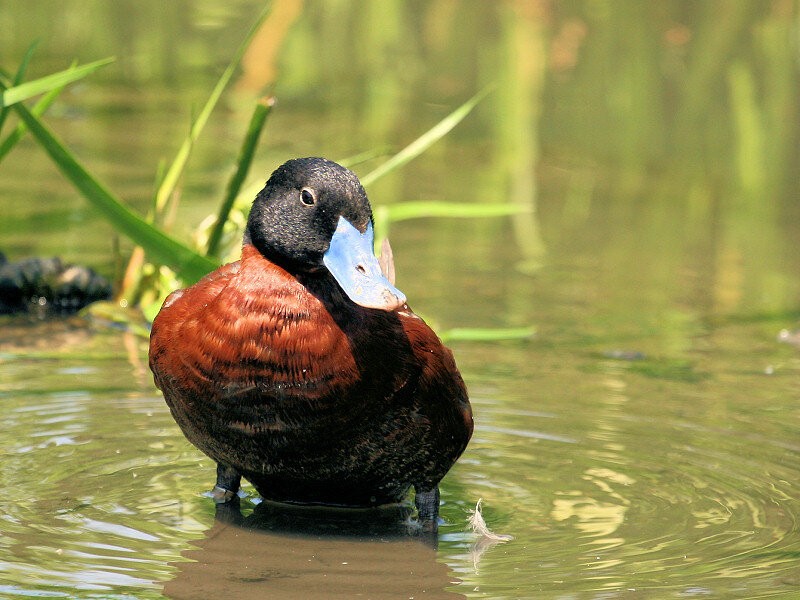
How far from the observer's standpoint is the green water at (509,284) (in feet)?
13.1

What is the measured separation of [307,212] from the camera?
159 inches

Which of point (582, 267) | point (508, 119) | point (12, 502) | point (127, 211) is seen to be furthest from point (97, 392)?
point (508, 119)

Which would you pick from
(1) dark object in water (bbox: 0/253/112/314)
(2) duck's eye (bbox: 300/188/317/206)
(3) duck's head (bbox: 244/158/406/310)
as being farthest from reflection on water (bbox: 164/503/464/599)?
(1) dark object in water (bbox: 0/253/112/314)

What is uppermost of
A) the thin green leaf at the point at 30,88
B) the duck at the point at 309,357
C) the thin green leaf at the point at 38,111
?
the thin green leaf at the point at 30,88

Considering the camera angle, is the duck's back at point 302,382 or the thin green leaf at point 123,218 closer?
the duck's back at point 302,382

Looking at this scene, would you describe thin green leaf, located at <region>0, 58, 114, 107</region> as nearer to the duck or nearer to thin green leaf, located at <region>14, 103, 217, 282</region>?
thin green leaf, located at <region>14, 103, 217, 282</region>

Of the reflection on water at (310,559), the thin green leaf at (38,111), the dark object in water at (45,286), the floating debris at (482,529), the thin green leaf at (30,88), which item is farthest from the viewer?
the dark object in water at (45,286)

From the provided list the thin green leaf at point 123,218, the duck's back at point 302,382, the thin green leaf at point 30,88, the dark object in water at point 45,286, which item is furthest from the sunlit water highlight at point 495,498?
the thin green leaf at point 30,88

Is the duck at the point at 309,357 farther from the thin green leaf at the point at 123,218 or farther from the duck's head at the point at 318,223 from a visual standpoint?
the thin green leaf at the point at 123,218

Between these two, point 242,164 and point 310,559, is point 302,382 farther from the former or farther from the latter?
point 242,164

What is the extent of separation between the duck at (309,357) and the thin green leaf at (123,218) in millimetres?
1294

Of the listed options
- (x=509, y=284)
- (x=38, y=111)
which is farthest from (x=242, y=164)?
(x=509, y=284)

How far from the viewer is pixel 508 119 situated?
10.8 m

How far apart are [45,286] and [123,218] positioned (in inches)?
49.3
